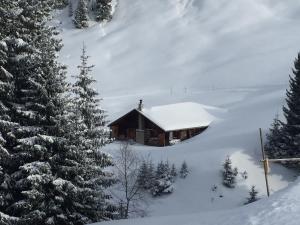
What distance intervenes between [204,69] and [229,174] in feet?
169

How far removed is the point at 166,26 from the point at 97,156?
8445 cm

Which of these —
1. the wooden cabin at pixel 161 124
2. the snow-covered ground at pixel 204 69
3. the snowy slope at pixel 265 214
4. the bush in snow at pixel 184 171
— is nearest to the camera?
the snowy slope at pixel 265 214

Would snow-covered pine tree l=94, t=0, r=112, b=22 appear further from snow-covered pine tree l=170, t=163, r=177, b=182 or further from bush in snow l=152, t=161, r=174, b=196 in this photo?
bush in snow l=152, t=161, r=174, b=196

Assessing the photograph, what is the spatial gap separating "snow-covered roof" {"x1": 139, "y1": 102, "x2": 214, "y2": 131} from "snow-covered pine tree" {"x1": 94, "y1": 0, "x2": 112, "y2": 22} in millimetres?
52172

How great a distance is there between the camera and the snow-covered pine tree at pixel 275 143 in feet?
149

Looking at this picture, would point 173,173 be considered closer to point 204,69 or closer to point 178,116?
point 178,116

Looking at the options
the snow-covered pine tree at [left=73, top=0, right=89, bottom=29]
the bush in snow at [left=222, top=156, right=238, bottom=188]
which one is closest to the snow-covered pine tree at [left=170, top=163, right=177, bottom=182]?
the bush in snow at [left=222, top=156, right=238, bottom=188]

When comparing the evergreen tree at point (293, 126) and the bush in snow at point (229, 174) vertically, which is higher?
the evergreen tree at point (293, 126)

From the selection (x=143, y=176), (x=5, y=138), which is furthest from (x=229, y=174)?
(x=5, y=138)

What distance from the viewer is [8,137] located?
24922 mm

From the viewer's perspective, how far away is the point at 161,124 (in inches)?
2200

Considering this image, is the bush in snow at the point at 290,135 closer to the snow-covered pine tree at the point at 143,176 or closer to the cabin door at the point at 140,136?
the snow-covered pine tree at the point at 143,176

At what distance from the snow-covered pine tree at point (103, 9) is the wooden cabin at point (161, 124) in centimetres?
5287

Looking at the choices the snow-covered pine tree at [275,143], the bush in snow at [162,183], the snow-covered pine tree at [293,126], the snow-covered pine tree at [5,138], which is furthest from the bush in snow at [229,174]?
the snow-covered pine tree at [5,138]
